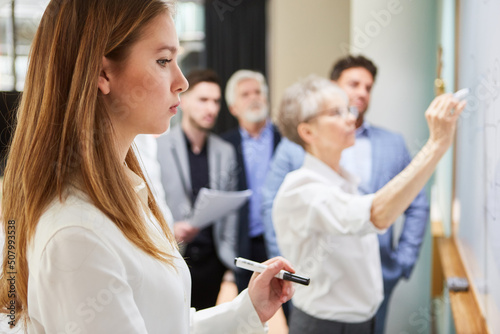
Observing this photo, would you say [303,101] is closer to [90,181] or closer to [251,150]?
[90,181]

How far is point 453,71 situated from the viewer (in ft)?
7.38

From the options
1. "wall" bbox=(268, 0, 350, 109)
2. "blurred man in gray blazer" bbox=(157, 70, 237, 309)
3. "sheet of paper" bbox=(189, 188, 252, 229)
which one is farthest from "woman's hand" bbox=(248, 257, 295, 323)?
"wall" bbox=(268, 0, 350, 109)

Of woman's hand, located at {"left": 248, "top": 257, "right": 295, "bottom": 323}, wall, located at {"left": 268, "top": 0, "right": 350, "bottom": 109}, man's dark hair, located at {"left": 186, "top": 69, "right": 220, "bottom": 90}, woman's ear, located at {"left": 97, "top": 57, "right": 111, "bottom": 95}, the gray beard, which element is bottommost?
woman's hand, located at {"left": 248, "top": 257, "right": 295, "bottom": 323}

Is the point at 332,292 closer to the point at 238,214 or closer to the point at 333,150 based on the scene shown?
the point at 333,150

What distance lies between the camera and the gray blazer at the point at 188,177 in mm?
2822

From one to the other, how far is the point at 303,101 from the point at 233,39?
145 inches

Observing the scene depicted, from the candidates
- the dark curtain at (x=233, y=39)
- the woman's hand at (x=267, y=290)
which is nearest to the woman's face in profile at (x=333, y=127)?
the woman's hand at (x=267, y=290)

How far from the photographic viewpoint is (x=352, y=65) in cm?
268

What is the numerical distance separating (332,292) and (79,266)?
3.46 feet

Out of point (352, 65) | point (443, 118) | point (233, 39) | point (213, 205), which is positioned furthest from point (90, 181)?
point (233, 39)

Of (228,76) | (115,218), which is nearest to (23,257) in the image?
(115,218)

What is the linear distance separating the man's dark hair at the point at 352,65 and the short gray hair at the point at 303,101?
847mm

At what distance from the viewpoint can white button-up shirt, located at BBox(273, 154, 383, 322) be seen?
156cm

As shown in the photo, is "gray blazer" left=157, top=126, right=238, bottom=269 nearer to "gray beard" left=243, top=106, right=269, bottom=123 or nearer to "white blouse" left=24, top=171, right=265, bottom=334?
"gray beard" left=243, top=106, right=269, bottom=123
